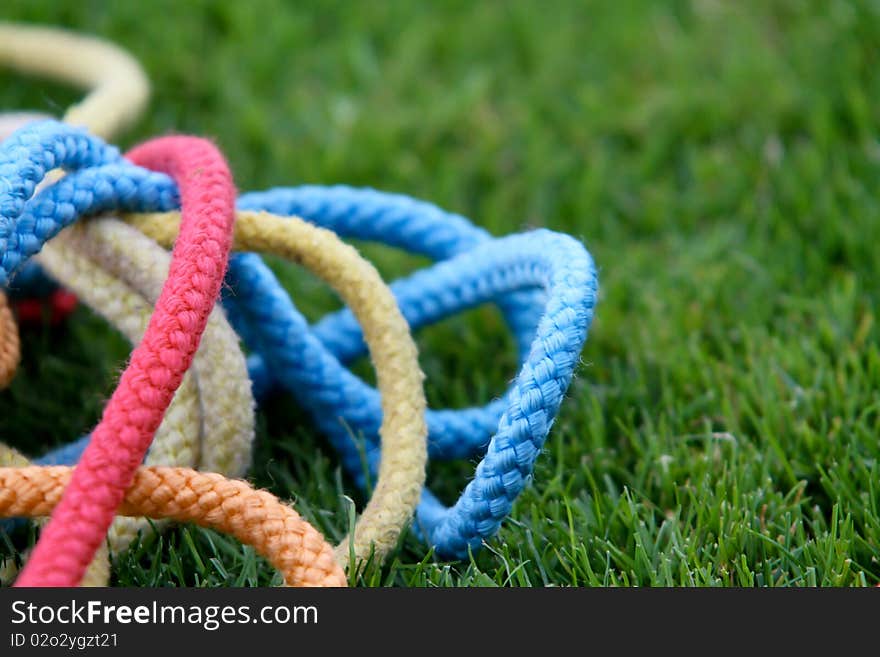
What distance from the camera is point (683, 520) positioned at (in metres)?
1.08

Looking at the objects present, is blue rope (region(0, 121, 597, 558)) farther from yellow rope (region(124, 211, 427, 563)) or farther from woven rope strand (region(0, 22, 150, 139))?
woven rope strand (region(0, 22, 150, 139))

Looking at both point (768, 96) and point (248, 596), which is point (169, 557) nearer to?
point (248, 596)

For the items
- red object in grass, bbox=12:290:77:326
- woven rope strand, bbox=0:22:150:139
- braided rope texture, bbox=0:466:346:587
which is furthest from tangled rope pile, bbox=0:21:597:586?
woven rope strand, bbox=0:22:150:139

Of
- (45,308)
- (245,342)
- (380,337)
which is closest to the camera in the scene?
(380,337)

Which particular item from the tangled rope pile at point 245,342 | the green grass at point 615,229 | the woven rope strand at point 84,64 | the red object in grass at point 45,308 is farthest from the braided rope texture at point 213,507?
the woven rope strand at point 84,64

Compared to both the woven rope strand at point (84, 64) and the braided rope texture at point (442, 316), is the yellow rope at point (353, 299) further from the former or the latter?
the woven rope strand at point (84, 64)

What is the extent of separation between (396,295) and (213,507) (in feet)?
1.43

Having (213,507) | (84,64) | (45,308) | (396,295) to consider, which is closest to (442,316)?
(396,295)

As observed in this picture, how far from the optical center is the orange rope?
1.02 metres

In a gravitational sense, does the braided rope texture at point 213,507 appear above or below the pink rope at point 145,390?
below

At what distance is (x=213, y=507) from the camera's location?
880mm

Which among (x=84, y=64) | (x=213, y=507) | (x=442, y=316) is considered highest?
(x=84, y=64)

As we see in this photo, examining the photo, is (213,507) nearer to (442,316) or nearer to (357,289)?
(357,289)

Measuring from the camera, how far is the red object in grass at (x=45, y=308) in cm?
139
